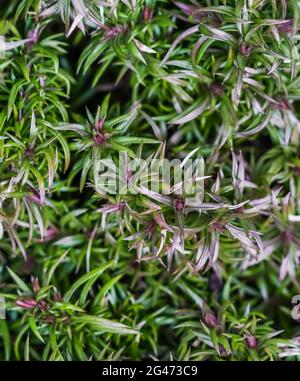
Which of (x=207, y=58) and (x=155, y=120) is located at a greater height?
(x=207, y=58)

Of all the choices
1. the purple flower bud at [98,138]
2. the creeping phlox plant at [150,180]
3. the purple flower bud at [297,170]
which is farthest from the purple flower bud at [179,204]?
the purple flower bud at [297,170]

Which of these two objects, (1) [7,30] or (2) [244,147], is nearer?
(1) [7,30]

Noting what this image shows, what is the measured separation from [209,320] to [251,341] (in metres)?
0.09

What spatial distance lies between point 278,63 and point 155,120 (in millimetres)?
280

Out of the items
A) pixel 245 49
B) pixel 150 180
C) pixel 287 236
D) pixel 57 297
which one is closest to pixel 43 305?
pixel 57 297

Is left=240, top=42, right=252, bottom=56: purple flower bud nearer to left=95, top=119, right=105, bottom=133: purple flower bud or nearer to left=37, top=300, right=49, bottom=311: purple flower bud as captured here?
left=95, top=119, right=105, bottom=133: purple flower bud

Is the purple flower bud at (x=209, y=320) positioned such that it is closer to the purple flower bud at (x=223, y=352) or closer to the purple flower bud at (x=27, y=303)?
the purple flower bud at (x=223, y=352)

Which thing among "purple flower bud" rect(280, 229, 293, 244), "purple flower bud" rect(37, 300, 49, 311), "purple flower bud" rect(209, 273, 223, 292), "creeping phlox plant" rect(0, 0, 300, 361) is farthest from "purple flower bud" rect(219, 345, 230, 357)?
"purple flower bud" rect(37, 300, 49, 311)

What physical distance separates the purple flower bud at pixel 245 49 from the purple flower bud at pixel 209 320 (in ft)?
1.72

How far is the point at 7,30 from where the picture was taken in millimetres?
1124

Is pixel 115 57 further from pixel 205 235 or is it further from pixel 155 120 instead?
pixel 205 235

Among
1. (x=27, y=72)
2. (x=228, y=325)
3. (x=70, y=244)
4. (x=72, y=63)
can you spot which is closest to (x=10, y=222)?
(x=70, y=244)

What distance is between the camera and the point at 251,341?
1.17m

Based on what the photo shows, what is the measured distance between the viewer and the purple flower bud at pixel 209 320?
3.88 ft
